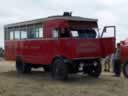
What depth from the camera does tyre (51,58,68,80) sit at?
2088 centimetres

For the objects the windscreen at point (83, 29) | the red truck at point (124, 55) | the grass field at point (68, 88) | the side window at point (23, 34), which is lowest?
the grass field at point (68, 88)

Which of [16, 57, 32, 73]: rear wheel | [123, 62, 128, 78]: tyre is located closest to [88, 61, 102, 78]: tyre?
[123, 62, 128, 78]: tyre


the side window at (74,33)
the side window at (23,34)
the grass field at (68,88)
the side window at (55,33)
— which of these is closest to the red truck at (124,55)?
the grass field at (68,88)

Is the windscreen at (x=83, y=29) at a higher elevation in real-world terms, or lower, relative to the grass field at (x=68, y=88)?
higher

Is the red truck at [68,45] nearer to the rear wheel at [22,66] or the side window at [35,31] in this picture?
the side window at [35,31]

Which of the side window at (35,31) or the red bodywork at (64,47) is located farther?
the side window at (35,31)

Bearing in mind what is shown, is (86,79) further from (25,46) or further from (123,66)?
(25,46)

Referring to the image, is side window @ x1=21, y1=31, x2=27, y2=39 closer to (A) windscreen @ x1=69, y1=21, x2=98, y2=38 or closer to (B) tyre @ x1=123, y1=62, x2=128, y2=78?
(A) windscreen @ x1=69, y1=21, x2=98, y2=38

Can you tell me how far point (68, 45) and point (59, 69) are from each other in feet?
4.81

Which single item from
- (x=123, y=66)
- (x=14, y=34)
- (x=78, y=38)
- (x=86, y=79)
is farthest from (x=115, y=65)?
(x=14, y=34)

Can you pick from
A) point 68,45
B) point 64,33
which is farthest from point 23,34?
point 68,45

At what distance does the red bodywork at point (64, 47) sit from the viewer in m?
20.4

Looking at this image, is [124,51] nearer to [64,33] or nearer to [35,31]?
[64,33]

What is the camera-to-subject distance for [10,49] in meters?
26.8
